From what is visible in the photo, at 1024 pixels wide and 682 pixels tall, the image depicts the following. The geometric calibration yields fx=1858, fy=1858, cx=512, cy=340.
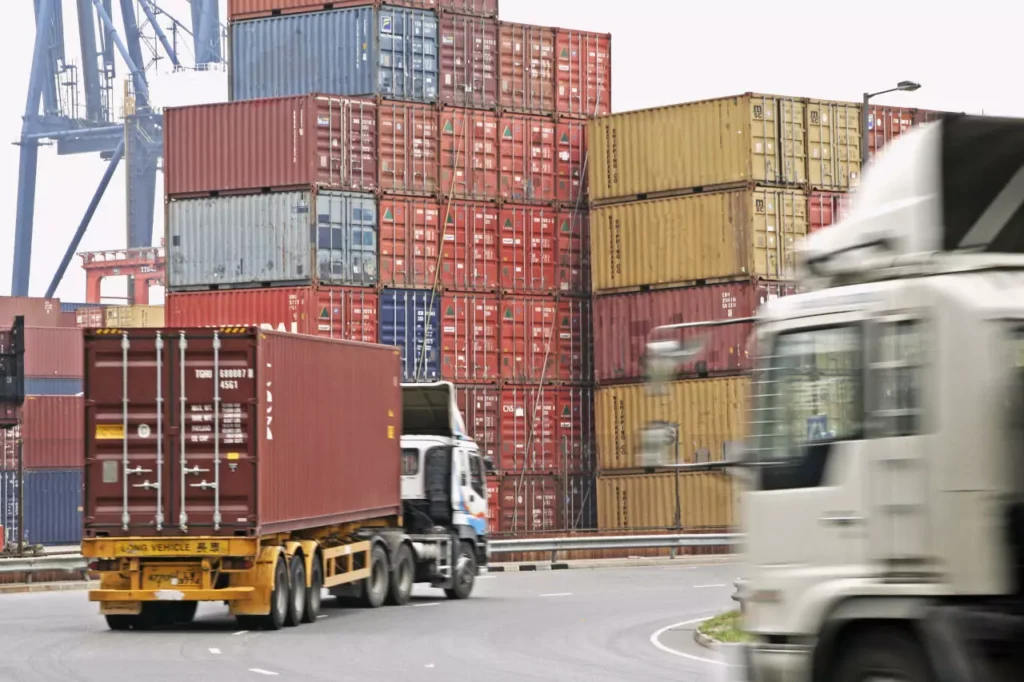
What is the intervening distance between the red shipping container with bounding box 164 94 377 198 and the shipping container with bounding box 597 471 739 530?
31.5ft

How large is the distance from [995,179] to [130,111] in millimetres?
124974

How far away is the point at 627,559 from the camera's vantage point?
37750 millimetres

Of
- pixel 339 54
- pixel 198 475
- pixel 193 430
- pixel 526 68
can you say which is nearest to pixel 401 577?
pixel 198 475

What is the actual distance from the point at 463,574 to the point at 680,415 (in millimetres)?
17607

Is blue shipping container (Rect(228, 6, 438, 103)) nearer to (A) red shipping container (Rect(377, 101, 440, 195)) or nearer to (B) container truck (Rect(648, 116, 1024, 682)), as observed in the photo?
(A) red shipping container (Rect(377, 101, 440, 195))

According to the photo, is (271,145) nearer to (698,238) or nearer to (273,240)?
(273,240)

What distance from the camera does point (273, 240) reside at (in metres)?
43.7

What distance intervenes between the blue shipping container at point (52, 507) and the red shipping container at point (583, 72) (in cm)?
2000

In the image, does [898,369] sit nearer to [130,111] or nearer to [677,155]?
[677,155]

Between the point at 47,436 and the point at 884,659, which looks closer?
the point at 884,659

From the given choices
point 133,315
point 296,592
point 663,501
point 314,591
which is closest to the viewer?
point 296,592

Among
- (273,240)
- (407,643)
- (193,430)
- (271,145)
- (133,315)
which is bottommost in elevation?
(407,643)

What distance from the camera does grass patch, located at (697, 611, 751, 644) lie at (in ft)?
62.7

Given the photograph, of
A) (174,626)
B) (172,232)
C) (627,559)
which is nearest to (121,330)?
(174,626)
